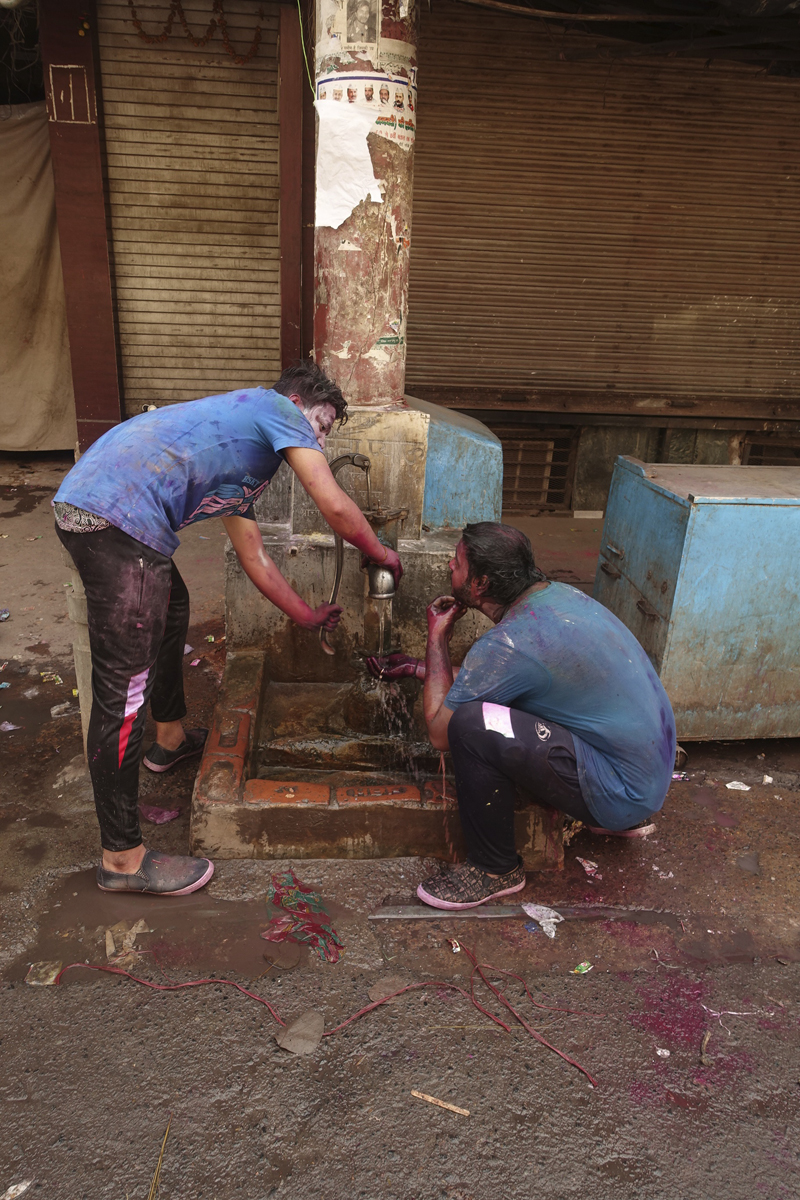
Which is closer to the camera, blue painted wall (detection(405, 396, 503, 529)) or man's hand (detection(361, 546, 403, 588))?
man's hand (detection(361, 546, 403, 588))

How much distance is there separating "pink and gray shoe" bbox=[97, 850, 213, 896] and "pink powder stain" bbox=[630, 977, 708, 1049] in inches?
61.5

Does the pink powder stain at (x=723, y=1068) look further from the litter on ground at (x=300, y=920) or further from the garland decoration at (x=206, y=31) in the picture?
the garland decoration at (x=206, y=31)

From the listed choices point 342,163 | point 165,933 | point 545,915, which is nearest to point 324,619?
point 165,933

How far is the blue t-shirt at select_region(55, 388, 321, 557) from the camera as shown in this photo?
2.64 meters

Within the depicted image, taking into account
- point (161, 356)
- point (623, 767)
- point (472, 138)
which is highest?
point (472, 138)

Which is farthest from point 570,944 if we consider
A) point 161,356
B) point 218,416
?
point 161,356

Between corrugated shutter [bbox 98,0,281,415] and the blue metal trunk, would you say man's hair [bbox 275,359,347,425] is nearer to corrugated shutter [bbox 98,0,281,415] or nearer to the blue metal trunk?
the blue metal trunk

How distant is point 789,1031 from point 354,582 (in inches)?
100

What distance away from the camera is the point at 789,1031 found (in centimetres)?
253

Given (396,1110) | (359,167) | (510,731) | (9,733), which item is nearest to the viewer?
(396,1110)

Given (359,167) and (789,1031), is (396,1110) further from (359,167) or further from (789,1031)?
(359,167)

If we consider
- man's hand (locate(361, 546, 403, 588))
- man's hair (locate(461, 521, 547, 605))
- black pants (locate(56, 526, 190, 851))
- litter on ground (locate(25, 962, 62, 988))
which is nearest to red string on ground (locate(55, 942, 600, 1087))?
litter on ground (locate(25, 962, 62, 988))

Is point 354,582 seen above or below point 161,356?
below

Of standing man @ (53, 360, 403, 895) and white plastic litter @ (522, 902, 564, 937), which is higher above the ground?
standing man @ (53, 360, 403, 895)
